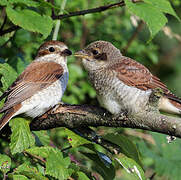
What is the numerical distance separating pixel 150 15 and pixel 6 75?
1.23m

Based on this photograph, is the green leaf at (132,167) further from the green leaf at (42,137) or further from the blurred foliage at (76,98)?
the green leaf at (42,137)

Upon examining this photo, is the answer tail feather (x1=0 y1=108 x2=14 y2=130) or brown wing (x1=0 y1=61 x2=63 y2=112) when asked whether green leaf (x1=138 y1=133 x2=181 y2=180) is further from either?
tail feather (x1=0 y1=108 x2=14 y2=130)

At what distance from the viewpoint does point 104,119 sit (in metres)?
3.01

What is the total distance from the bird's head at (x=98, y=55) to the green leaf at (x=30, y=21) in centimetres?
57

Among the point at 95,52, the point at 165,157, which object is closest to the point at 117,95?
the point at 95,52

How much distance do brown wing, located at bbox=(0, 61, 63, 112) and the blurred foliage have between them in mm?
93

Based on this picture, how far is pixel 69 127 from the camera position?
3.08 meters

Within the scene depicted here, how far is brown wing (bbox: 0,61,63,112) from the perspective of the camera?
3376mm

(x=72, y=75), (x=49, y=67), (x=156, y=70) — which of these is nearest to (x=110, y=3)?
(x=49, y=67)

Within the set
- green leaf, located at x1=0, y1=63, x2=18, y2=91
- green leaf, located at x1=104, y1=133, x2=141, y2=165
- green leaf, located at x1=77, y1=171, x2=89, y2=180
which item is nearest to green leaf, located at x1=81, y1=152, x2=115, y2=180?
green leaf, located at x1=104, y1=133, x2=141, y2=165

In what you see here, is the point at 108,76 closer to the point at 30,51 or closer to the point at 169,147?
the point at 169,147

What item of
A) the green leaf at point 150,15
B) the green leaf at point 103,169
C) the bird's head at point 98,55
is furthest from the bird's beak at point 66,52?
the green leaf at point 103,169

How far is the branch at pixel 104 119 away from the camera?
2.70 m

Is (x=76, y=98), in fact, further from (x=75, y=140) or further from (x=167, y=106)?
(x=75, y=140)
